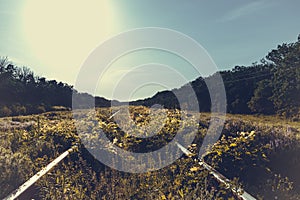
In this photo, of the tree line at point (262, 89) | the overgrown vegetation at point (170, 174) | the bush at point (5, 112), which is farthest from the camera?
the tree line at point (262, 89)

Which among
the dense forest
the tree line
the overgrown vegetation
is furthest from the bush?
the overgrown vegetation

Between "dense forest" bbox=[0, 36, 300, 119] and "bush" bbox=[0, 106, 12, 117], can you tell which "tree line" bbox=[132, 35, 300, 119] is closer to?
"dense forest" bbox=[0, 36, 300, 119]

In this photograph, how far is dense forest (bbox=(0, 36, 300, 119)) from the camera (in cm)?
3750

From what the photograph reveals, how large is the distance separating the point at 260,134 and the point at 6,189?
23.3ft

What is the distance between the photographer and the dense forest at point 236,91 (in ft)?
123

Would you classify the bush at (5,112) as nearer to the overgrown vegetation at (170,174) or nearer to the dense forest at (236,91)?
the dense forest at (236,91)

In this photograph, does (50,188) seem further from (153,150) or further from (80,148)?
(153,150)

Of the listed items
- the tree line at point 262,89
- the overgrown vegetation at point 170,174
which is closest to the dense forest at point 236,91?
the tree line at point 262,89

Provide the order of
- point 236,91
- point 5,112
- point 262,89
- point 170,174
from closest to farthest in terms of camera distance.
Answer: point 170,174 < point 5,112 < point 262,89 < point 236,91

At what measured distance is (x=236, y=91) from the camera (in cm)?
4994

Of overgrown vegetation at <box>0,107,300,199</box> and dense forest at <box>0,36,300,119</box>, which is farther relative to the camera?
dense forest at <box>0,36,300,119</box>

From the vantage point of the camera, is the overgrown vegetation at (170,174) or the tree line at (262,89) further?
the tree line at (262,89)

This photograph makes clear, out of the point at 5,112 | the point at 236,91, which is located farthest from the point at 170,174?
the point at 236,91

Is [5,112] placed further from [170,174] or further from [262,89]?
[170,174]
